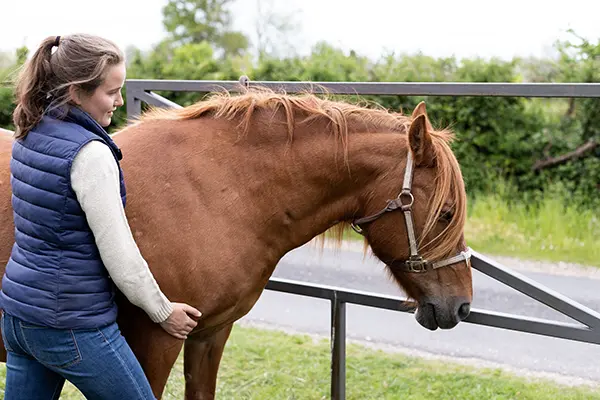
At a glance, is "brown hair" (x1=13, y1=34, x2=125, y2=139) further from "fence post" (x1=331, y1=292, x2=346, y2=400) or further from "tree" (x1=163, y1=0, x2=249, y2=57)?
"tree" (x1=163, y1=0, x2=249, y2=57)

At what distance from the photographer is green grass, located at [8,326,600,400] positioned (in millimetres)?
4449

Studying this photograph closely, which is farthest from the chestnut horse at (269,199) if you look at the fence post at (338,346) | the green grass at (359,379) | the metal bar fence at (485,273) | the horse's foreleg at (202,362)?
the green grass at (359,379)

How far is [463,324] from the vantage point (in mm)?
6301

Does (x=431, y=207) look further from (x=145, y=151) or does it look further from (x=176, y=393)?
(x=176, y=393)

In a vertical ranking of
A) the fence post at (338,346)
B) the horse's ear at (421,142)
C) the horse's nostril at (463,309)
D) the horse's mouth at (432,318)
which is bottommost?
the fence post at (338,346)

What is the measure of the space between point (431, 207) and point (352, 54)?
8.54m

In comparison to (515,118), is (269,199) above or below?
above

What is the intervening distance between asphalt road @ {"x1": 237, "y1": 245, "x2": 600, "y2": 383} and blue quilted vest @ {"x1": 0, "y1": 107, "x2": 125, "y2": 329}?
9.01 feet

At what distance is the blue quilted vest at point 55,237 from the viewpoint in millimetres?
2051

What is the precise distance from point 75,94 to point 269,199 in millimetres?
840

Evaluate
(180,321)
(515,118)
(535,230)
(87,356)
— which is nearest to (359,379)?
(180,321)

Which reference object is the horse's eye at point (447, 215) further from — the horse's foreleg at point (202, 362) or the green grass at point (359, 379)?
the green grass at point (359, 379)

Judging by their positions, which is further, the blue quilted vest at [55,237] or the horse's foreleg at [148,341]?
the horse's foreleg at [148,341]

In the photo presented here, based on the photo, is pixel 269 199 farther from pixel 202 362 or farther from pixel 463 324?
pixel 463 324
